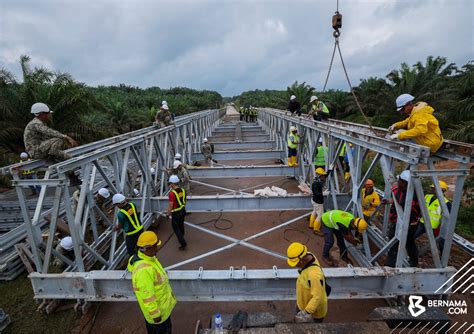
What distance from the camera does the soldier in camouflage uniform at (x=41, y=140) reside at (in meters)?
4.12

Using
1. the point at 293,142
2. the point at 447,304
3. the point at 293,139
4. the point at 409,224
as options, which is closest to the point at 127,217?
the point at 409,224

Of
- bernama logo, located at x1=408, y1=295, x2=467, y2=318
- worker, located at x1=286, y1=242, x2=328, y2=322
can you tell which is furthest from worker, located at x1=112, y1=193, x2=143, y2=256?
bernama logo, located at x1=408, y1=295, x2=467, y2=318

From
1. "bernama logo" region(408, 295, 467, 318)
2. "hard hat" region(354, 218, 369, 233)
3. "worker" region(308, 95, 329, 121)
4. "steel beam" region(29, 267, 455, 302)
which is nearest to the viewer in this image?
"bernama logo" region(408, 295, 467, 318)

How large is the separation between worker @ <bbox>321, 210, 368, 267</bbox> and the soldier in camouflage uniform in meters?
4.70

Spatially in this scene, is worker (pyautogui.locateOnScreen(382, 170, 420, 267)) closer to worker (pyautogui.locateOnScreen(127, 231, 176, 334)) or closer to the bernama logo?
the bernama logo

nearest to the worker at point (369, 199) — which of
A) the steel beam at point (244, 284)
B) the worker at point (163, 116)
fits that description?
the steel beam at point (244, 284)

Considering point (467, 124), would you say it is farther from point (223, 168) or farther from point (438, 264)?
point (223, 168)

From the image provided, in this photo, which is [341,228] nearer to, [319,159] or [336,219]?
[336,219]

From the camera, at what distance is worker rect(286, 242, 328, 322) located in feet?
9.65

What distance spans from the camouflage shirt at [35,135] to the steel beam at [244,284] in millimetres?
1947

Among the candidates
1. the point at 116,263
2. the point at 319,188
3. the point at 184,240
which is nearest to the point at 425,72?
the point at 319,188

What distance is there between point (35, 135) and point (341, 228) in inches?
214

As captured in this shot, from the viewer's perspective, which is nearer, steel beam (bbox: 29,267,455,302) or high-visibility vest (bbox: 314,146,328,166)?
steel beam (bbox: 29,267,455,302)

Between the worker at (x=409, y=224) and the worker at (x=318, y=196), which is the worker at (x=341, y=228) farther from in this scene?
the worker at (x=318, y=196)
